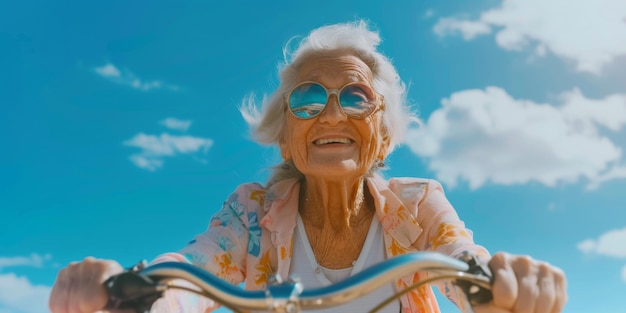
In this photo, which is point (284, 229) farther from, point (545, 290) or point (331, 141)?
point (545, 290)

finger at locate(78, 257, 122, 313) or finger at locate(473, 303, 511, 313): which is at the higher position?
finger at locate(78, 257, 122, 313)

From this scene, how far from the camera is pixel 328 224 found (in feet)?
11.4

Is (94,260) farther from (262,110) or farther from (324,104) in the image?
(262,110)

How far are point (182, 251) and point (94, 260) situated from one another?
102 cm

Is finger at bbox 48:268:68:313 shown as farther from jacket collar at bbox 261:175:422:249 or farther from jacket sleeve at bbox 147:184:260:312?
jacket collar at bbox 261:175:422:249

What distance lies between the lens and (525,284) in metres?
1.66

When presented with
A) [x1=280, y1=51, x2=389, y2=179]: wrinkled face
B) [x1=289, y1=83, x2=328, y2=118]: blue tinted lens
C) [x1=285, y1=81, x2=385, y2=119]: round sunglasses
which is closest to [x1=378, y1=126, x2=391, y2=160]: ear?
[x1=280, y1=51, x2=389, y2=179]: wrinkled face

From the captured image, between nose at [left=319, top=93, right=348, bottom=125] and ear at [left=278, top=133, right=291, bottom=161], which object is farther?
ear at [left=278, top=133, right=291, bottom=161]

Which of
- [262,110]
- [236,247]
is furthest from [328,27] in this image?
[236,247]

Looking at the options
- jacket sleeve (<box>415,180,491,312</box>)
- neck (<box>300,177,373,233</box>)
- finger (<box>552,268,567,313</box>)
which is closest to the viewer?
finger (<box>552,268,567,313</box>)

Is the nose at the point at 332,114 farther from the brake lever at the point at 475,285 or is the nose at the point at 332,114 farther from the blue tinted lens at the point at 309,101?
the brake lever at the point at 475,285

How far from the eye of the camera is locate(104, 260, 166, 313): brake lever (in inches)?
62.6

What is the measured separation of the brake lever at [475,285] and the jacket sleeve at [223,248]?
1268 millimetres

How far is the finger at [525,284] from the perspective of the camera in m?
1.65
